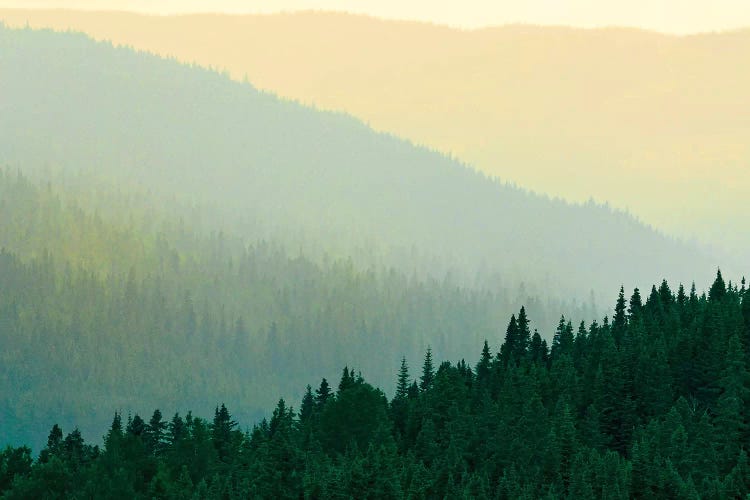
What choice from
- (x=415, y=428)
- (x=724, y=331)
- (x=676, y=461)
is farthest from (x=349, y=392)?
(x=676, y=461)

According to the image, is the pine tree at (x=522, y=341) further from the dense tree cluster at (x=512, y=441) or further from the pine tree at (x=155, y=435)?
the pine tree at (x=155, y=435)

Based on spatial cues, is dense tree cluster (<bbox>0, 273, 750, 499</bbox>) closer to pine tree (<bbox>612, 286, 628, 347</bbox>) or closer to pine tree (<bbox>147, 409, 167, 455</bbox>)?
pine tree (<bbox>147, 409, 167, 455</bbox>)

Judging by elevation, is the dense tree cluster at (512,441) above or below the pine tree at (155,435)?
below

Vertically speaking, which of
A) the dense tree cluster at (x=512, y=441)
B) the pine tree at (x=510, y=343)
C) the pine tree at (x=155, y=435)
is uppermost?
the pine tree at (x=510, y=343)

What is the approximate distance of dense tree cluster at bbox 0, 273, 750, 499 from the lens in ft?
304

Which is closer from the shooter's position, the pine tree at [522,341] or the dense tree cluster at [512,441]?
the dense tree cluster at [512,441]

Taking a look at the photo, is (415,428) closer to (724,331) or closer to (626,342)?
(626,342)

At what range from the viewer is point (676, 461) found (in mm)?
94188

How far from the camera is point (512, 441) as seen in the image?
113188mm


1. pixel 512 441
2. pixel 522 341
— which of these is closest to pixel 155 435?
pixel 522 341

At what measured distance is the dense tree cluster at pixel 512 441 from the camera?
92625 millimetres

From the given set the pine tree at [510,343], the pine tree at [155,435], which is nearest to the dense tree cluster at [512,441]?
the pine tree at [155,435]

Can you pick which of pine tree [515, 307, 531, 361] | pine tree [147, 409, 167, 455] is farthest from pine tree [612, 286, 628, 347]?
pine tree [147, 409, 167, 455]

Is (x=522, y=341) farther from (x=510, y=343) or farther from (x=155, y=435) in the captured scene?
(x=155, y=435)
